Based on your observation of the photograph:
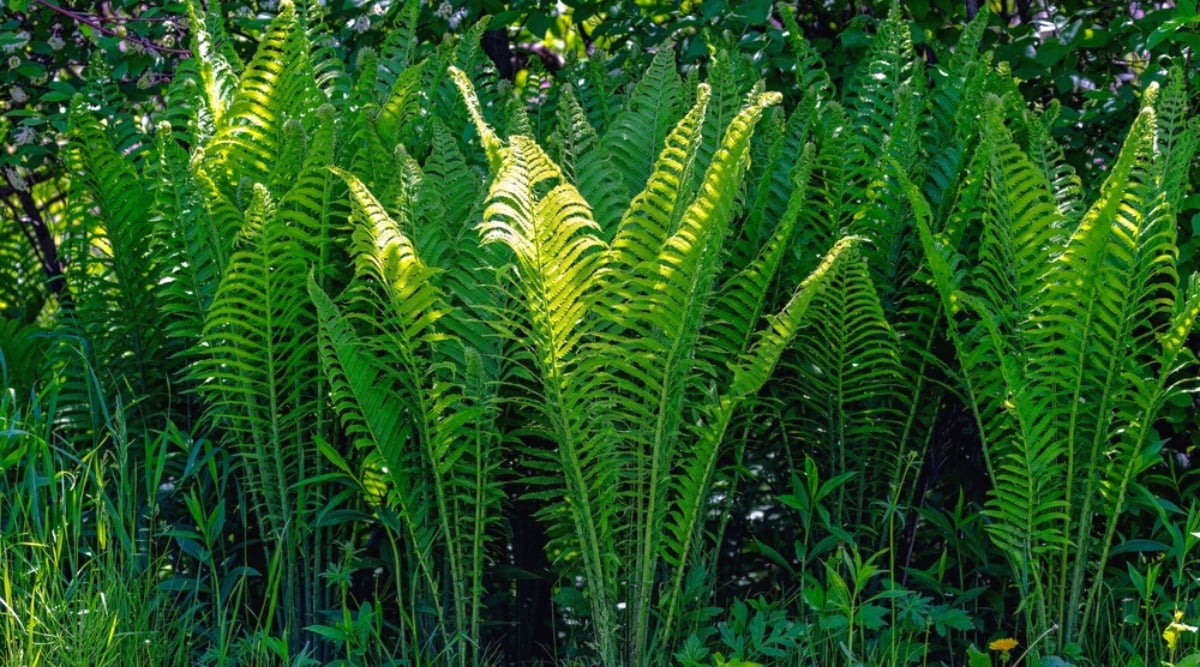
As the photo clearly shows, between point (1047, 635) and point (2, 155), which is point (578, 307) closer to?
point (1047, 635)

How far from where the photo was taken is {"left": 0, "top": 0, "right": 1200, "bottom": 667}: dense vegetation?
2820 mm

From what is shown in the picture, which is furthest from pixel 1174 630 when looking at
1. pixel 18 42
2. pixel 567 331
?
pixel 18 42

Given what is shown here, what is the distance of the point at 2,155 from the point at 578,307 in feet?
7.87

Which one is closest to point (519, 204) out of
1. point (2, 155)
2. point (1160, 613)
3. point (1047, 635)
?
point (1047, 635)

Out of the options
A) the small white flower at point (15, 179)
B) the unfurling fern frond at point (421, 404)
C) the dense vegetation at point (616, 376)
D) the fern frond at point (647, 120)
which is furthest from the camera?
the small white flower at point (15, 179)

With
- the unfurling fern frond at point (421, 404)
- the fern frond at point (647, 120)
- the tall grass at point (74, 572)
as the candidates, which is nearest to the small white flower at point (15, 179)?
the tall grass at point (74, 572)

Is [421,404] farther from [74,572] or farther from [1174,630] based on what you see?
[1174,630]

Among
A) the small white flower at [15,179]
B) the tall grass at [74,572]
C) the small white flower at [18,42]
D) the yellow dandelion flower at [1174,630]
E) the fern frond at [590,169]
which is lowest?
the yellow dandelion flower at [1174,630]

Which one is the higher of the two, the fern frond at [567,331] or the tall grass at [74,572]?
the fern frond at [567,331]

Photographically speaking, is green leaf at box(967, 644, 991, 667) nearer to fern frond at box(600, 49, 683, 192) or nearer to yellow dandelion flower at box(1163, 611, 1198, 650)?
yellow dandelion flower at box(1163, 611, 1198, 650)

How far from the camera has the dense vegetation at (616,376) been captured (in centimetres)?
282

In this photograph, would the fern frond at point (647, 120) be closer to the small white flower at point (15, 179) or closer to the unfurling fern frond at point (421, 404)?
the unfurling fern frond at point (421, 404)

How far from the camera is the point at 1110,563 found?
3.47m

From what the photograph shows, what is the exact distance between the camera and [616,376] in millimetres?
3016
